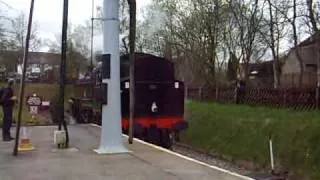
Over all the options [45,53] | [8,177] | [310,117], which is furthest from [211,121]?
[45,53]

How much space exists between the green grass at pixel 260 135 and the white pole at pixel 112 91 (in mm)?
5627

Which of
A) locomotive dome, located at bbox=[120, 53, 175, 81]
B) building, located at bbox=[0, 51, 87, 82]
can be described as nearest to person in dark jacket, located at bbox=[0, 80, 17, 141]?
locomotive dome, located at bbox=[120, 53, 175, 81]

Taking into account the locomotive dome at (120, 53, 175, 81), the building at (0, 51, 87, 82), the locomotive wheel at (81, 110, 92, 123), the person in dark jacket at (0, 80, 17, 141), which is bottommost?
the locomotive wheel at (81, 110, 92, 123)

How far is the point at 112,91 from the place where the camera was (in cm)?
1445

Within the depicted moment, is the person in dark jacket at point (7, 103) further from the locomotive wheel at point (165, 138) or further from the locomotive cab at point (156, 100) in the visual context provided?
the locomotive wheel at point (165, 138)

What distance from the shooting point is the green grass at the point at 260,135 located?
58.2ft

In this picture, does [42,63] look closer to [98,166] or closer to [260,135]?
[260,135]

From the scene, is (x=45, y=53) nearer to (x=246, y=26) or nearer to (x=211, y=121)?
(x=246, y=26)

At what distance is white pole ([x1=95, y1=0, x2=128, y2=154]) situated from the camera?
14344 mm

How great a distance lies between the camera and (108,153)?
14.1 m

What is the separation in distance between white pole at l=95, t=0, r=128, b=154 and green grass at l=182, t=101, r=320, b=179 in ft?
18.5

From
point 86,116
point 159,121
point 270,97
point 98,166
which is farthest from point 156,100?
point 270,97

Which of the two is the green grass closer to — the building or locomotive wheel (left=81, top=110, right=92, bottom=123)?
→ locomotive wheel (left=81, top=110, right=92, bottom=123)

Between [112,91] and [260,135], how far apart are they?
894 cm
